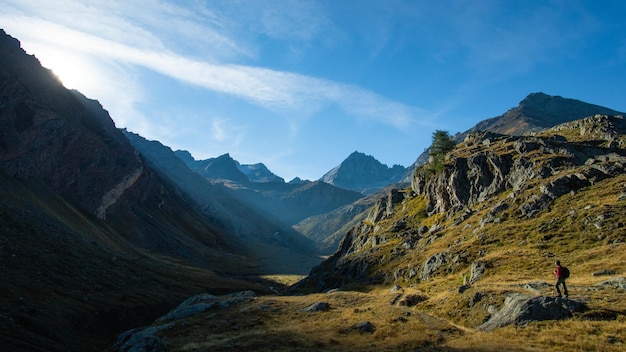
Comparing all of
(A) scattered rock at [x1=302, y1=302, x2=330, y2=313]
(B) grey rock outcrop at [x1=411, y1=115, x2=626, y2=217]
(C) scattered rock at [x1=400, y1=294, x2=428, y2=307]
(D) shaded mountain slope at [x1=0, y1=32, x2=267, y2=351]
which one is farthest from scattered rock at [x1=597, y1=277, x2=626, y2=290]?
(D) shaded mountain slope at [x1=0, y1=32, x2=267, y2=351]

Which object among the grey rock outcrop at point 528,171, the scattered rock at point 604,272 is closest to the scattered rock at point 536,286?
the scattered rock at point 604,272

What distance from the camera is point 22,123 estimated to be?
452ft

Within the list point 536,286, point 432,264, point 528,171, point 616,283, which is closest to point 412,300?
point 536,286

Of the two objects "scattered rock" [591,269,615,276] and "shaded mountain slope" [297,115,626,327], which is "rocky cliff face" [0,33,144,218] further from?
"scattered rock" [591,269,615,276]

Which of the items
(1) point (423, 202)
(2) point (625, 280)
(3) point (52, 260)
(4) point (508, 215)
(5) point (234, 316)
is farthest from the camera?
(1) point (423, 202)

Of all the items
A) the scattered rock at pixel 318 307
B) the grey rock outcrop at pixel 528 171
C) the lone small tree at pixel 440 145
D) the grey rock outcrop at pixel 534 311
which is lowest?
the scattered rock at pixel 318 307

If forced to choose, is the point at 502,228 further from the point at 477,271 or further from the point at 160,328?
the point at 160,328

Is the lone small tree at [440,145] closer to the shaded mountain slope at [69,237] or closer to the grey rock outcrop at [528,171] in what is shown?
the grey rock outcrop at [528,171]

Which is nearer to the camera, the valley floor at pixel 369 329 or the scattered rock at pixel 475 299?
the valley floor at pixel 369 329

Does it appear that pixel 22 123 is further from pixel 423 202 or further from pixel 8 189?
pixel 423 202

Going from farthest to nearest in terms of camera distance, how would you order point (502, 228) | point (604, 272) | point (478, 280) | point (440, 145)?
point (440, 145) → point (502, 228) → point (478, 280) → point (604, 272)

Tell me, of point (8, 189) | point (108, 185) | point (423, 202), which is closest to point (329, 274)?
point (423, 202)

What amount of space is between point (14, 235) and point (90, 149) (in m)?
103

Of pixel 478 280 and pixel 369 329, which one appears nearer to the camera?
pixel 369 329
